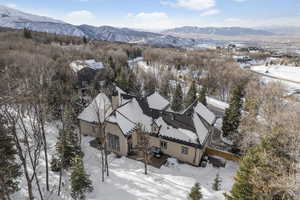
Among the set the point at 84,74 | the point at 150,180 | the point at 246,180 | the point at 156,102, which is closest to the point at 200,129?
the point at 150,180

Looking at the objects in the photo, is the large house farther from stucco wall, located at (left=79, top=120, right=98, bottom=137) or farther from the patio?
the patio

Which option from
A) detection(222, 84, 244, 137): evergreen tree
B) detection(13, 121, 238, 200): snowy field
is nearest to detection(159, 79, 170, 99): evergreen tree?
detection(222, 84, 244, 137): evergreen tree

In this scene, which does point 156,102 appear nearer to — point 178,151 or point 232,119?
point 178,151

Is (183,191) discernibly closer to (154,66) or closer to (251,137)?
(251,137)

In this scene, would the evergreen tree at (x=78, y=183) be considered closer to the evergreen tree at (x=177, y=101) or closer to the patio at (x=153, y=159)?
the patio at (x=153, y=159)

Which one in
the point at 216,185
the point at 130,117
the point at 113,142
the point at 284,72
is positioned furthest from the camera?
the point at 284,72

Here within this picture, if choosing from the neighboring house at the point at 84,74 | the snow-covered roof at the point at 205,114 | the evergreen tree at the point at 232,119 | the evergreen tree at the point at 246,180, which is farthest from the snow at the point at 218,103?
the neighboring house at the point at 84,74
